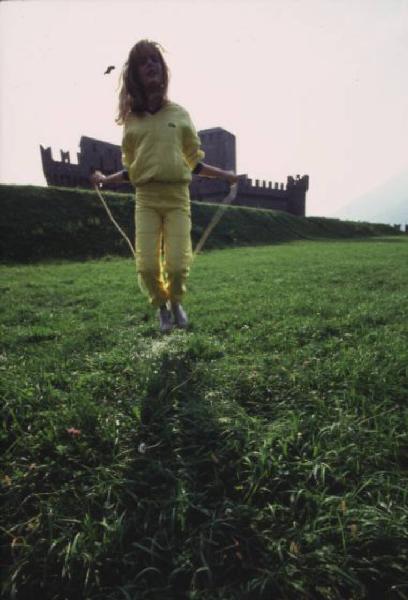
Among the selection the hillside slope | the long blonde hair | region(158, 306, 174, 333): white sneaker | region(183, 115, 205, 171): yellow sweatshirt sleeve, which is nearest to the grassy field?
region(158, 306, 174, 333): white sneaker

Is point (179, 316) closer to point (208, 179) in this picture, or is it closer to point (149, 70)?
point (149, 70)

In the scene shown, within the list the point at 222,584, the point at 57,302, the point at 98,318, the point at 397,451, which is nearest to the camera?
the point at 222,584

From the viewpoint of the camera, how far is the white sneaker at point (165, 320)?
12.6 ft

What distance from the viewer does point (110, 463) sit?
71.3 inches

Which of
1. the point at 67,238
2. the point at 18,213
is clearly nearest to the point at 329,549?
the point at 67,238

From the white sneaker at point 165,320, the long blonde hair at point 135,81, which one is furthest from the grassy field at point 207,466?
the long blonde hair at point 135,81

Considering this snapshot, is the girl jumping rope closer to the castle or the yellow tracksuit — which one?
the yellow tracksuit

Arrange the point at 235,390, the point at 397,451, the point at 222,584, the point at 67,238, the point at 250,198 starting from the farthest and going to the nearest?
the point at 250,198 < the point at 67,238 < the point at 235,390 < the point at 397,451 < the point at 222,584

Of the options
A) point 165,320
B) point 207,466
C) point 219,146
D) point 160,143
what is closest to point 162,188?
point 160,143

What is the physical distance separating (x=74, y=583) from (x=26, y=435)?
0.93 meters

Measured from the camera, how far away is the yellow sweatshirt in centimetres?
343

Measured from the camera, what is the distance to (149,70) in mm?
3473

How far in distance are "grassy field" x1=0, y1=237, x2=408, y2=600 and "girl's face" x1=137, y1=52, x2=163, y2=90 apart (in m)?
2.58

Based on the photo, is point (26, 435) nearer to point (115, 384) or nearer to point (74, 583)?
point (115, 384)
